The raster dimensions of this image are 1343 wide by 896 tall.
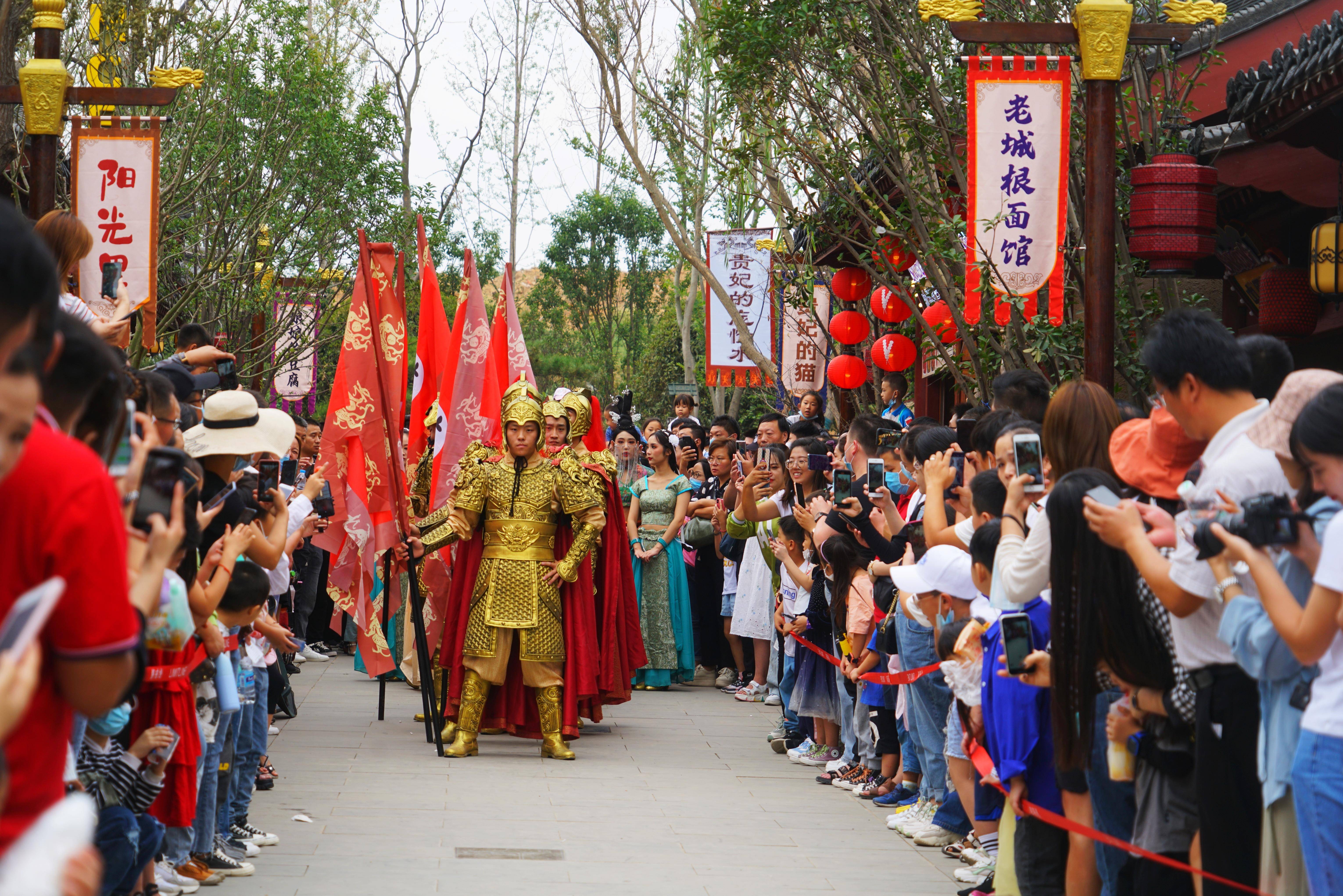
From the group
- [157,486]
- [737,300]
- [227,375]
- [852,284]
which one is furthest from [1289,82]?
[737,300]

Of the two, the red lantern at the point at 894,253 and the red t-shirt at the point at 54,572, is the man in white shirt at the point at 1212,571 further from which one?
the red lantern at the point at 894,253

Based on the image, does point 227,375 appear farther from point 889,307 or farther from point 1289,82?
point 889,307

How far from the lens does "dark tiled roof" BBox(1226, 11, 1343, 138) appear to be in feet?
20.3

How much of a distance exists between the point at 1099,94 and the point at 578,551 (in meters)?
3.84

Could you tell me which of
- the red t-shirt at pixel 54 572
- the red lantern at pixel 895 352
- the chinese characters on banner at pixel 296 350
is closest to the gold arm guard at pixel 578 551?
the red lantern at pixel 895 352

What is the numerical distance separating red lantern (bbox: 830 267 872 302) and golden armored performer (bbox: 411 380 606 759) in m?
5.36

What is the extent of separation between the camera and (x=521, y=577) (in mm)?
8461

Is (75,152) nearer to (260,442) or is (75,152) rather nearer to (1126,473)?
(260,442)

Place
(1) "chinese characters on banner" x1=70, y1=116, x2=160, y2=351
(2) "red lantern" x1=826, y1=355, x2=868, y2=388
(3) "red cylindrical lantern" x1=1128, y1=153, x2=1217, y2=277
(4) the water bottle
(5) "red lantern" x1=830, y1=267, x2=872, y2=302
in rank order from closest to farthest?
(4) the water bottle → (3) "red cylindrical lantern" x1=1128, y1=153, x2=1217, y2=277 → (1) "chinese characters on banner" x1=70, y1=116, x2=160, y2=351 → (5) "red lantern" x1=830, y1=267, x2=872, y2=302 → (2) "red lantern" x1=826, y1=355, x2=868, y2=388

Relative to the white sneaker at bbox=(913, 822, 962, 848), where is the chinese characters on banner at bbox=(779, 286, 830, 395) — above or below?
above

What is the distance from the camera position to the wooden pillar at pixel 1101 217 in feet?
22.4

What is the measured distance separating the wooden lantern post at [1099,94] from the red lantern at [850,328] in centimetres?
640

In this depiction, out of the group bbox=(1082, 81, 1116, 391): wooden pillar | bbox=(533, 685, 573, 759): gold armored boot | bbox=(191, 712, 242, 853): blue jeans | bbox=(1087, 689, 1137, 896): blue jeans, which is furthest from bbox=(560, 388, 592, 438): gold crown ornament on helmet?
bbox=(1087, 689, 1137, 896): blue jeans

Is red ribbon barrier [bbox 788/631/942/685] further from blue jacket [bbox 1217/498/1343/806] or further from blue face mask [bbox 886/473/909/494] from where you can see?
blue jacket [bbox 1217/498/1343/806]
